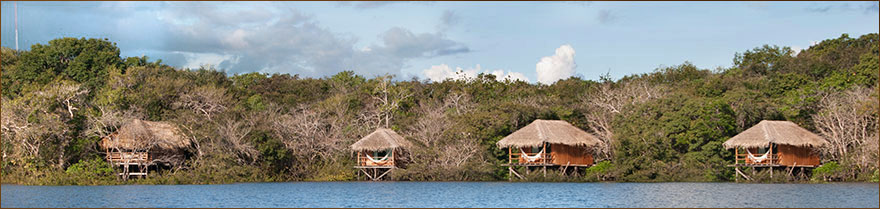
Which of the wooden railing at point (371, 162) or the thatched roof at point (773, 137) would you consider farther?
the wooden railing at point (371, 162)

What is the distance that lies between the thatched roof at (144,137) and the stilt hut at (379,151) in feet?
23.5

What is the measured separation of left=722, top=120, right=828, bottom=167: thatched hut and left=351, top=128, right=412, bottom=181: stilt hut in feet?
43.9

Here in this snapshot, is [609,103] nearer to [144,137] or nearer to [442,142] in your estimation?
[442,142]

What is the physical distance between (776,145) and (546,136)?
9.07 meters

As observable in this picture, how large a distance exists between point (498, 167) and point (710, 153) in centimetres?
847

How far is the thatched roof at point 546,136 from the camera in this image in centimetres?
3450

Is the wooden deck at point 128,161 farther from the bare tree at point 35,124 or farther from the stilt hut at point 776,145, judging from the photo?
the stilt hut at point 776,145

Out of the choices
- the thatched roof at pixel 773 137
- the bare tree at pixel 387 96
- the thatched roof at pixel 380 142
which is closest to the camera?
the thatched roof at pixel 773 137

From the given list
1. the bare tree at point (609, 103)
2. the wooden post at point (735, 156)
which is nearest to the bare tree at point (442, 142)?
the bare tree at point (609, 103)

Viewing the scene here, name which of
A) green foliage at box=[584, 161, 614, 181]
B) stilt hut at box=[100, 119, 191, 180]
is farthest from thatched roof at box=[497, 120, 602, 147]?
stilt hut at box=[100, 119, 191, 180]

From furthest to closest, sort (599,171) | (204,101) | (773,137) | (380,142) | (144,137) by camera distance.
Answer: (204,101), (380,142), (599,171), (773,137), (144,137)

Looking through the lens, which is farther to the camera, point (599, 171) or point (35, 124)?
point (599, 171)

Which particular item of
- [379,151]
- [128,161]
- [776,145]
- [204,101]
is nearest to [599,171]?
[776,145]

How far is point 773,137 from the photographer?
32938 millimetres
